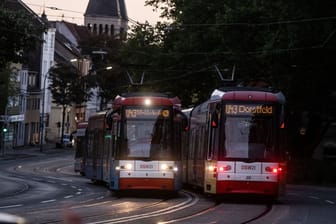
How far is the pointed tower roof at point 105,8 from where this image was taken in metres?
188

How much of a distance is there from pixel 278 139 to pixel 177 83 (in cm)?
3570

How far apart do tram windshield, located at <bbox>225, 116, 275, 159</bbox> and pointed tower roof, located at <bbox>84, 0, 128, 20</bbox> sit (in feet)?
526

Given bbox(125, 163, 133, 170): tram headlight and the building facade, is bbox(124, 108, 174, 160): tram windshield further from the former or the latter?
the building facade

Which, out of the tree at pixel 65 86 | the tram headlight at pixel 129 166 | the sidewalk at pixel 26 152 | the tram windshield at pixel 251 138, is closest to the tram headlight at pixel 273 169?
the tram windshield at pixel 251 138

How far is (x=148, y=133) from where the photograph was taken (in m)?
29.8

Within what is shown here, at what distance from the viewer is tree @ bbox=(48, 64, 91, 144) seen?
366 ft

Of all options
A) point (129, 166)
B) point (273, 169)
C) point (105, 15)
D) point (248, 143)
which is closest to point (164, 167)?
point (129, 166)

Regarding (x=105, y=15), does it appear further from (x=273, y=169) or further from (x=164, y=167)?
A: (x=273, y=169)

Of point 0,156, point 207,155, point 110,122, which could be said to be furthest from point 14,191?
point 0,156

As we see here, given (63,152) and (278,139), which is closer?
(278,139)

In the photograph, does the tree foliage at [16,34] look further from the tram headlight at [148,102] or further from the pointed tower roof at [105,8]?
the pointed tower roof at [105,8]

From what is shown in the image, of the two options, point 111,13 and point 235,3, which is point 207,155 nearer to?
point 235,3

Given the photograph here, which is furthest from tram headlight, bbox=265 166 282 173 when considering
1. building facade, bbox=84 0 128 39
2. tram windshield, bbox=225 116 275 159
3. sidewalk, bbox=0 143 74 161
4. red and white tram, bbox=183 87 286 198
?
building facade, bbox=84 0 128 39

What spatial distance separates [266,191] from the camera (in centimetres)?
2775
